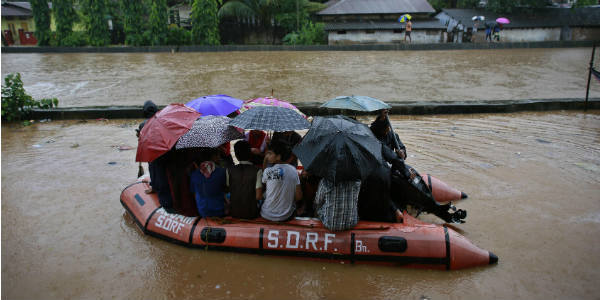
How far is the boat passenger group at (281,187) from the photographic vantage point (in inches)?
150

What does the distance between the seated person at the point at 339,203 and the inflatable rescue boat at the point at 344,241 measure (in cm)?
12

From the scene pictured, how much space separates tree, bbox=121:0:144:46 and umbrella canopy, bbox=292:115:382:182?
91.0ft

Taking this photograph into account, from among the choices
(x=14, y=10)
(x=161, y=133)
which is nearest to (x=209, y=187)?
(x=161, y=133)

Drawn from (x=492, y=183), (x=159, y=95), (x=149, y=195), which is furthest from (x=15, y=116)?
(x=492, y=183)

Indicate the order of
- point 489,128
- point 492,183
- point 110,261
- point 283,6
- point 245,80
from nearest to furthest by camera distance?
point 110,261, point 492,183, point 489,128, point 245,80, point 283,6

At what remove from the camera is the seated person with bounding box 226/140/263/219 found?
3.98 meters

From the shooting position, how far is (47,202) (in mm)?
5266

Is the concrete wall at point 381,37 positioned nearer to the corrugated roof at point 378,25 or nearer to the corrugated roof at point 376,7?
the corrugated roof at point 378,25

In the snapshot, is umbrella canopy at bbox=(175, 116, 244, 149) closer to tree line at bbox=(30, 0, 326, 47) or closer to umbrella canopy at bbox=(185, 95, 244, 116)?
umbrella canopy at bbox=(185, 95, 244, 116)

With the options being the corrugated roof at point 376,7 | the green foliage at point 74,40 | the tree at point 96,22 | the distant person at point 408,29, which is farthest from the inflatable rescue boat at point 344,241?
the green foliage at point 74,40

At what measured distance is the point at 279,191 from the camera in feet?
12.8

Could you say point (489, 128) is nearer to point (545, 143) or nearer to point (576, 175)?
point (545, 143)

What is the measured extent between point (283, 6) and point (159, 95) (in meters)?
20.7

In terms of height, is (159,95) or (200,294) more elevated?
(159,95)
